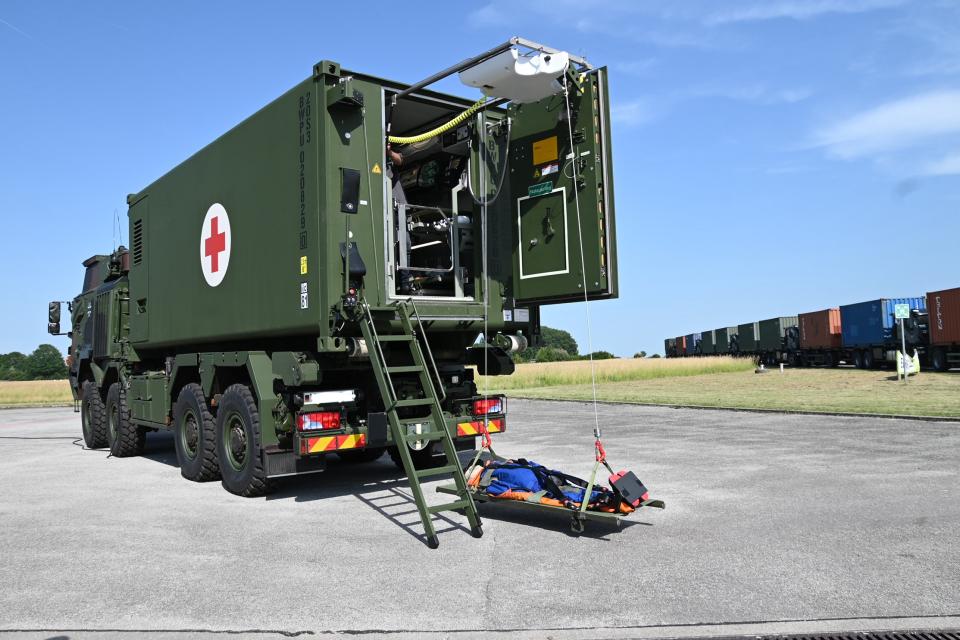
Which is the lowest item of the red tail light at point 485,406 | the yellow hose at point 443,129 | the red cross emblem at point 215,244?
the red tail light at point 485,406

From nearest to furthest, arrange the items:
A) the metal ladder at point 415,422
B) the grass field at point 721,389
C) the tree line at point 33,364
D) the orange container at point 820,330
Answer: the metal ladder at point 415,422 < the grass field at point 721,389 < the orange container at point 820,330 < the tree line at point 33,364

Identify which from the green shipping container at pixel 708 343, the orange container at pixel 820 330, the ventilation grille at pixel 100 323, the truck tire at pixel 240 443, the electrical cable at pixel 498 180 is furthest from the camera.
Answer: the green shipping container at pixel 708 343

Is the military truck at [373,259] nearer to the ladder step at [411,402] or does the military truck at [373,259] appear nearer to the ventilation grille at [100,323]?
the ladder step at [411,402]

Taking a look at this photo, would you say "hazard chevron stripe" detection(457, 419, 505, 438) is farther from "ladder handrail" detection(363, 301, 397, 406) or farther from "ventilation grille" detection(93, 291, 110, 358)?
A: "ventilation grille" detection(93, 291, 110, 358)

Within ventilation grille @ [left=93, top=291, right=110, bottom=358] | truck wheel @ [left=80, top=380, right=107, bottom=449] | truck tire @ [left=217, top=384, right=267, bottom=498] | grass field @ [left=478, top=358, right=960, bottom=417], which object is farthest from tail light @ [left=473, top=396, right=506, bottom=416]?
grass field @ [left=478, top=358, right=960, bottom=417]

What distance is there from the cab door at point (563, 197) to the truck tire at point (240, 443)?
301 centimetres

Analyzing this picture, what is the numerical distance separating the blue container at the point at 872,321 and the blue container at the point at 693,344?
102 ft

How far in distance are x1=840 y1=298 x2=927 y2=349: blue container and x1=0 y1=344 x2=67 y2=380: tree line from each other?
259 feet

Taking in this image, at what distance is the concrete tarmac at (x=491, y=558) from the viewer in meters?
3.78

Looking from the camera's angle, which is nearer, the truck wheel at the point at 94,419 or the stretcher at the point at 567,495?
the stretcher at the point at 567,495

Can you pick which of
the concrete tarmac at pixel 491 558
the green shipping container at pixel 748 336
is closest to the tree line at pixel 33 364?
the green shipping container at pixel 748 336

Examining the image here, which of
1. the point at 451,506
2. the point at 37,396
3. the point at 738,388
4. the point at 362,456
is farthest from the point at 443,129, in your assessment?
the point at 37,396

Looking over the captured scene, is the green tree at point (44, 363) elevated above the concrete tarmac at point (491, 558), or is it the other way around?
the green tree at point (44, 363)

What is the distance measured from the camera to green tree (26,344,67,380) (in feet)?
278
